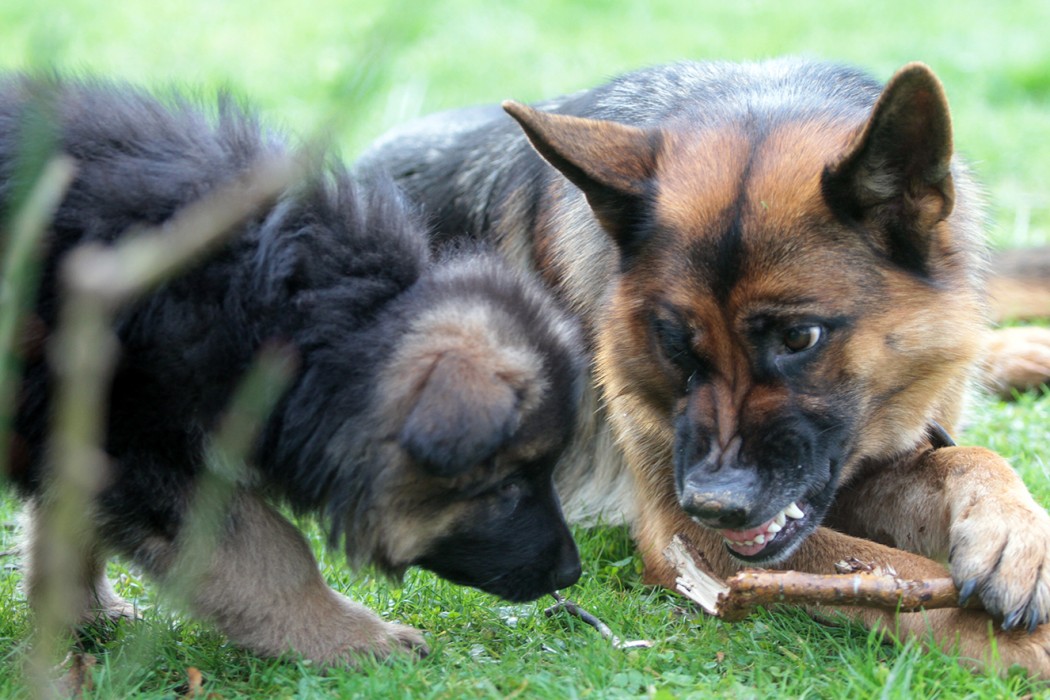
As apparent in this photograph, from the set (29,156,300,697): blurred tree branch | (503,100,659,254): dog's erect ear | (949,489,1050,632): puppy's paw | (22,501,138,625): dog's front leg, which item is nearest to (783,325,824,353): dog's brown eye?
(503,100,659,254): dog's erect ear

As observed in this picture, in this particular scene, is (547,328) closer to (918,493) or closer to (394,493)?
(394,493)

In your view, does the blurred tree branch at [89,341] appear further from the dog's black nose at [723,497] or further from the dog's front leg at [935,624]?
the dog's front leg at [935,624]

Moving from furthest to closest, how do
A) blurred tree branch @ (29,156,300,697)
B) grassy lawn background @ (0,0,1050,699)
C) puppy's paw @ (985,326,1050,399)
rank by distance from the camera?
puppy's paw @ (985,326,1050,399)
grassy lawn background @ (0,0,1050,699)
blurred tree branch @ (29,156,300,697)

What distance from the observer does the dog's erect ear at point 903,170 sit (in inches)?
139

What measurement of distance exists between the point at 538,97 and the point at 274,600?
8370 millimetres

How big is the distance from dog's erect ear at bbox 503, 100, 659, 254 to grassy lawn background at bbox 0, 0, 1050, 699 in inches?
20.5

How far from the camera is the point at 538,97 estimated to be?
11.4 meters

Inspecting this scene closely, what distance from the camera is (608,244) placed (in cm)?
454

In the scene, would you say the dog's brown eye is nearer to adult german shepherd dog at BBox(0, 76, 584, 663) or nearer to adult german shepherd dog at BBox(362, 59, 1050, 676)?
adult german shepherd dog at BBox(362, 59, 1050, 676)

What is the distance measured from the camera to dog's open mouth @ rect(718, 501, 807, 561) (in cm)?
393

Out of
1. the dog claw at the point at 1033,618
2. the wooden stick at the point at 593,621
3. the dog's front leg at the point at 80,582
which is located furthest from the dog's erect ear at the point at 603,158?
the dog's front leg at the point at 80,582

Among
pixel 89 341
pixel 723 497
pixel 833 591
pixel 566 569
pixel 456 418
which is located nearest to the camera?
pixel 89 341

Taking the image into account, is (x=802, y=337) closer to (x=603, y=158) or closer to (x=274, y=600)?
(x=603, y=158)

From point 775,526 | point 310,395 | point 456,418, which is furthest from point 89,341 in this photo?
point 775,526
